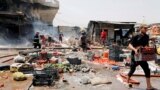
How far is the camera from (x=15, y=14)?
37500mm

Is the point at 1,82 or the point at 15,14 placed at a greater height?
the point at 15,14

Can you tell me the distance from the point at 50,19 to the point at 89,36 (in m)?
20.5

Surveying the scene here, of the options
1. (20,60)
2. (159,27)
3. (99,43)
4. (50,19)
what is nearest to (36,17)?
(50,19)

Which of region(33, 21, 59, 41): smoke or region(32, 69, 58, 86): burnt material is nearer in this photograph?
region(32, 69, 58, 86): burnt material

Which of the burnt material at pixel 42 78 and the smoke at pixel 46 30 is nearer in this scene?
the burnt material at pixel 42 78

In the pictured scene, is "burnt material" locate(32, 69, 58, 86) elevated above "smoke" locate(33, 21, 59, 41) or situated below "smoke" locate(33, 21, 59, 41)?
below

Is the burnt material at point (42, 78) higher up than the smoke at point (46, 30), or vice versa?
the smoke at point (46, 30)

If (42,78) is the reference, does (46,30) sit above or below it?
above

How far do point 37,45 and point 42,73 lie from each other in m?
17.2

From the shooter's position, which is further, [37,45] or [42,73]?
[37,45]

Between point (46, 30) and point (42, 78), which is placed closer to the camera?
point (42, 78)

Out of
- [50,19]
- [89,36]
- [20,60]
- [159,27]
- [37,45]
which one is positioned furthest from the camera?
[50,19]

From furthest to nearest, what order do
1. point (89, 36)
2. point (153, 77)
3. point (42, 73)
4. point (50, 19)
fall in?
point (50, 19)
point (89, 36)
point (153, 77)
point (42, 73)

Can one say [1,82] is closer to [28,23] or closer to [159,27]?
[159,27]
